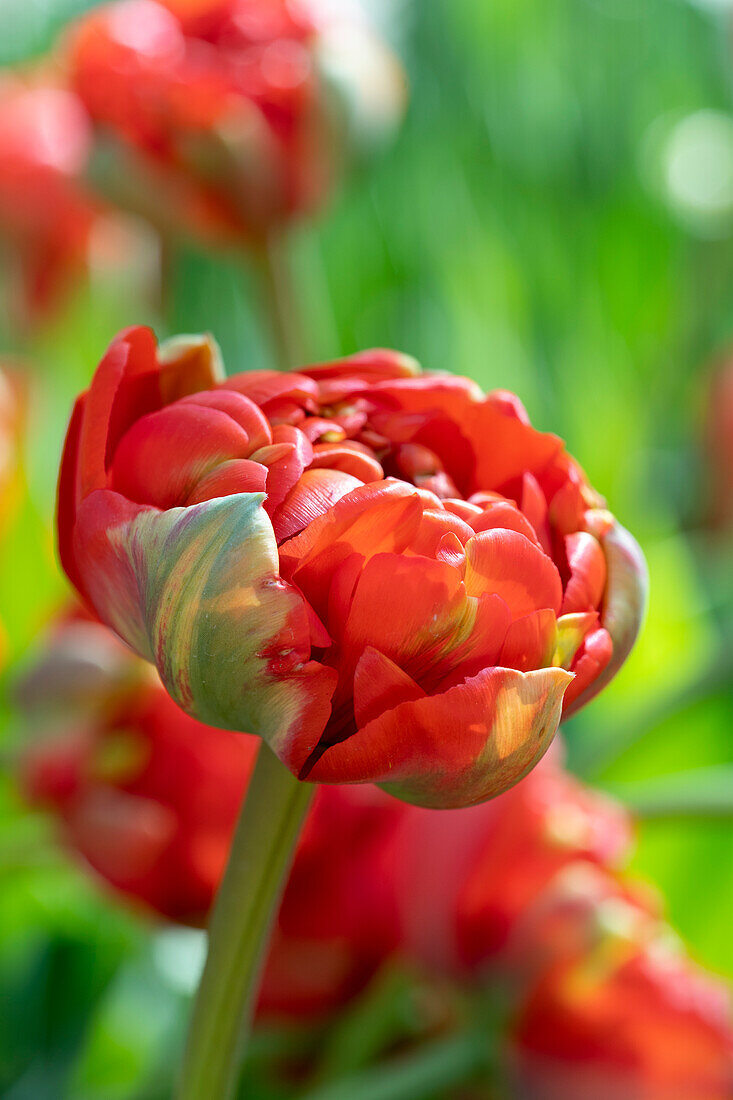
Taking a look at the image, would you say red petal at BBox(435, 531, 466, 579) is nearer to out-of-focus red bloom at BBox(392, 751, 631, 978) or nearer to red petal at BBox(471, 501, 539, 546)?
red petal at BBox(471, 501, 539, 546)

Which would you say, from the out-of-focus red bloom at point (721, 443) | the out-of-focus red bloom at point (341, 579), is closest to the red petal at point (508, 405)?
the out-of-focus red bloom at point (341, 579)

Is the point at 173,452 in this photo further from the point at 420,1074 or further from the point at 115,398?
the point at 420,1074

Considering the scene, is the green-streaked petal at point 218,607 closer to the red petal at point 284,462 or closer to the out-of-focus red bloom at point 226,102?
the red petal at point 284,462

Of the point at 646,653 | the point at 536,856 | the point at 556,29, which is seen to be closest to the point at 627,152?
the point at 556,29

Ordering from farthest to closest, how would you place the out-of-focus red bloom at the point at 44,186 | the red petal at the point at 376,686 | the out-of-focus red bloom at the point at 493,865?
the out-of-focus red bloom at the point at 44,186
the out-of-focus red bloom at the point at 493,865
the red petal at the point at 376,686

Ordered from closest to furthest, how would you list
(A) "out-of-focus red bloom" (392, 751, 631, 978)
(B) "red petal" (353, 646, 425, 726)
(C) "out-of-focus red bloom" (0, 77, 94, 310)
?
1. (B) "red petal" (353, 646, 425, 726)
2. (A) "out-of-focus red bloom" (392, 751, 631, 978)
3. (C) "out-of-focus red bloom" (0, 77, 94, 310)

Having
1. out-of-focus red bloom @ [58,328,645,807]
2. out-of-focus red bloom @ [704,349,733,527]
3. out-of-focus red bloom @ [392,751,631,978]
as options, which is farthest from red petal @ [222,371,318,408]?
out-of-focus red bloom @ [704,349,733,527]
